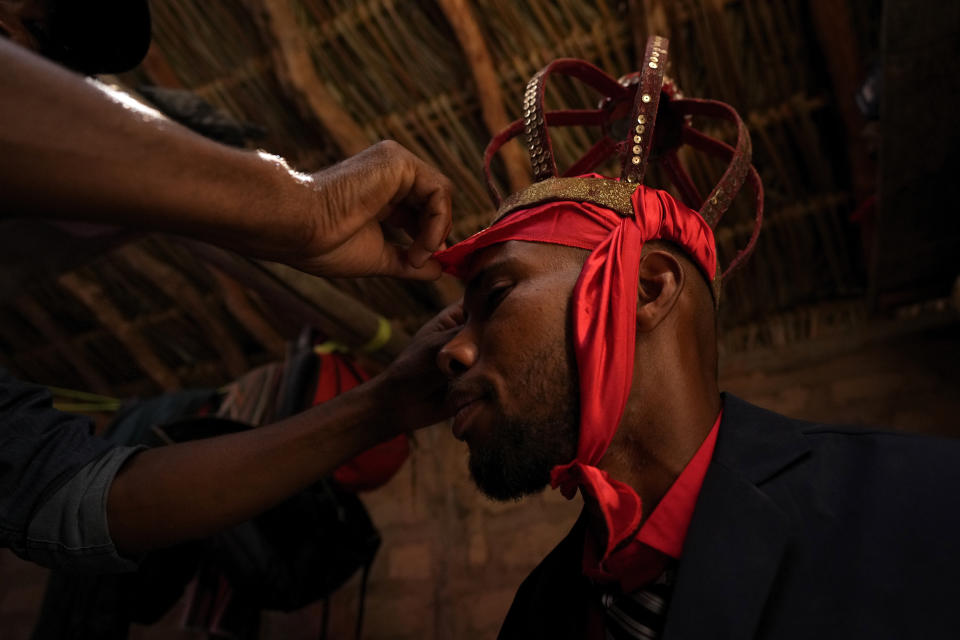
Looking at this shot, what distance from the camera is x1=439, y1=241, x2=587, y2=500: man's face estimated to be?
1.15m

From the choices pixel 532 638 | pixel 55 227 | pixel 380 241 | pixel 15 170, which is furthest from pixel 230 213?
pixel 55 227

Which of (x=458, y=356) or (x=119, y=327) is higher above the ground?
(x=458, y=356)

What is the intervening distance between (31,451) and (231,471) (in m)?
0.36

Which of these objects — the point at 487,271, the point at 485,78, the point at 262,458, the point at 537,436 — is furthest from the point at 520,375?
the point at 485,78

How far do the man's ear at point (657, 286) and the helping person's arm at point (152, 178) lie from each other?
490mm

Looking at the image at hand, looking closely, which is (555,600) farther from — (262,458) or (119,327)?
(119,327)

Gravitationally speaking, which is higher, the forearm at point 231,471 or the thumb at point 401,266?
the thumb at point 401,266

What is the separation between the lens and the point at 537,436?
1.15 metres

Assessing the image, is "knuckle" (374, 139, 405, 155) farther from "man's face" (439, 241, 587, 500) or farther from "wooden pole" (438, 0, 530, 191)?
"wooden pole" (438, 0, 530, 191)

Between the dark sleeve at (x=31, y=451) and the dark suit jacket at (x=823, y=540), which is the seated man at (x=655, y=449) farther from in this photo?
the dark sleeve at (x=31, y=451)

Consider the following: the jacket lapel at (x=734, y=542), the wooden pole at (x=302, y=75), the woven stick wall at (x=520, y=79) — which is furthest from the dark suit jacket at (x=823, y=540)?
the wooden pole at (x=302, y=75)

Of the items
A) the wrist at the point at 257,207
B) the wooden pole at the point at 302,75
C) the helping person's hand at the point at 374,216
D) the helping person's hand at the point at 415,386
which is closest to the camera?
the wrist at the point at 257,207

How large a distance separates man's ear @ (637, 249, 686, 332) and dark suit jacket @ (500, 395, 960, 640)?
248 millimetres

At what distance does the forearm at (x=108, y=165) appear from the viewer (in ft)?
2.21
